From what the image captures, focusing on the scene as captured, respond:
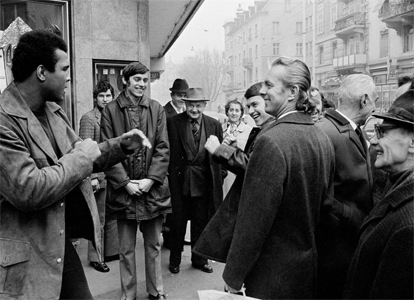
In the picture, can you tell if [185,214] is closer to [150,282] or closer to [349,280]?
[150,282]

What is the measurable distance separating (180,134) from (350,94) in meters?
2.31

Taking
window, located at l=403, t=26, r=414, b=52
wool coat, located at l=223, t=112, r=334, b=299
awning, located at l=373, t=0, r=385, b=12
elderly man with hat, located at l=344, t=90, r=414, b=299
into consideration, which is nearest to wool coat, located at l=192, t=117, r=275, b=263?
wool coat, located at l=223, t=112, r=334, b=299

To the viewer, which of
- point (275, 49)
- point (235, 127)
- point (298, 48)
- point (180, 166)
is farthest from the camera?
point (275, 49)

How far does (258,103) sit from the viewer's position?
3631 mm

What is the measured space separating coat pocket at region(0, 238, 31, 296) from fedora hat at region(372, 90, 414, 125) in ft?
6.28

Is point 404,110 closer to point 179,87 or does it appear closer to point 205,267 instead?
point 205,267

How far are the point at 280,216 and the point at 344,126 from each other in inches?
39.4

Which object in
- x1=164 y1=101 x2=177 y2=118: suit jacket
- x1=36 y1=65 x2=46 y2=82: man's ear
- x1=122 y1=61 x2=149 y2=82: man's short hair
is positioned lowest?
x1=164 y1=101 x2=177 y2=118: suit jacket

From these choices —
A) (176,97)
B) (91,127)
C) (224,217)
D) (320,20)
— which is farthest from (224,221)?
(320,20)

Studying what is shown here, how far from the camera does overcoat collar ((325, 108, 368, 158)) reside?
286 cm

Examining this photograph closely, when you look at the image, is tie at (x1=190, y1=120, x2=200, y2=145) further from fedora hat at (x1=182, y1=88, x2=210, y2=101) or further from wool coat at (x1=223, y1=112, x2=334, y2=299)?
wool coat at (x1=223, y1=112, x2=334, y2=299)

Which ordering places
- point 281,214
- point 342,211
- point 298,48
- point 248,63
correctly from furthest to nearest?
1. point 298,48
2. point 248,63
3. point 342,211
4. point 281,214

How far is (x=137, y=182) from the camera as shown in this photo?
3861 mm

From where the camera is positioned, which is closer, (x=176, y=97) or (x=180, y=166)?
(x=180, y=166)
